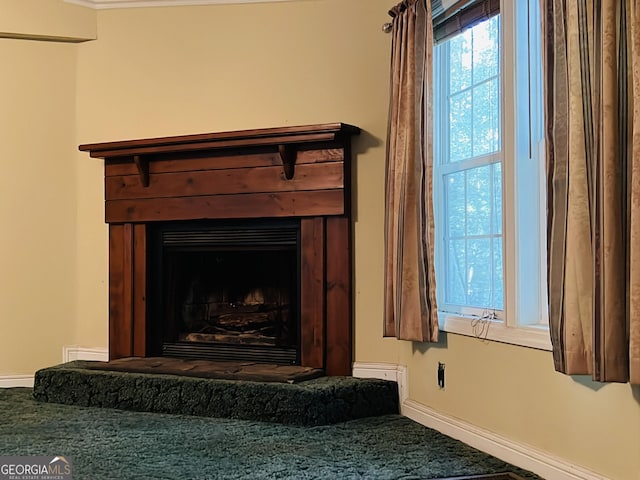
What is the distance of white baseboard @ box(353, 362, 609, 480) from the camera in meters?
2.46

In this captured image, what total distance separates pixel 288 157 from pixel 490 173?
1232mm

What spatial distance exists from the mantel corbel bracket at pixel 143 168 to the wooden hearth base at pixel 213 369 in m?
1.08

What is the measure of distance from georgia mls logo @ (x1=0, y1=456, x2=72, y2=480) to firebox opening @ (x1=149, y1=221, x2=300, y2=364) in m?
1.54

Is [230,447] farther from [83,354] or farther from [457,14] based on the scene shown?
[457,14]

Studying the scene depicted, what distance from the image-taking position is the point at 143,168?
14.3 feet

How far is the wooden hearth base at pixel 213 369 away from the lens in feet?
12.0

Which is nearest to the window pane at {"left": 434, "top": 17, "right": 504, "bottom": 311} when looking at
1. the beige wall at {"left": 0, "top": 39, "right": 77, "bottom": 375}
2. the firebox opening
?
the firebox opening

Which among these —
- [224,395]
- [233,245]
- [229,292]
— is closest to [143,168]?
[233,245]

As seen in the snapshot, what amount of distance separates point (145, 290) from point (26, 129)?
1321 mm

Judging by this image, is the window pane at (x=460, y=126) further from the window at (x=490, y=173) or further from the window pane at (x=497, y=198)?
the window pane at (x=497, y=198)

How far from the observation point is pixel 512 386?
2791 millimetres

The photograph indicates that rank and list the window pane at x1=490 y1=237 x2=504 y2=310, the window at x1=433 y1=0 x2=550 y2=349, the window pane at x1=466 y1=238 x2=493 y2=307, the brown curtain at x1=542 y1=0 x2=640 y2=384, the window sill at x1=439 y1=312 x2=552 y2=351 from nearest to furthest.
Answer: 1. the brown curtain at x1=542 y1=0 x2=640 y2=384
2. the window sill at x1=439 y1=312 x2=552 y2=351
3. the window at x1=433 y1=0 x2=550 y2=349
4. the window pane at x1=490 y1=237 x2=504 y2=310
5. the window pane at x1=466 y1=238 x2=493 y2=307

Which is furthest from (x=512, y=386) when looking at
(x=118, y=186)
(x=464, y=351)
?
(x=118, y=186)

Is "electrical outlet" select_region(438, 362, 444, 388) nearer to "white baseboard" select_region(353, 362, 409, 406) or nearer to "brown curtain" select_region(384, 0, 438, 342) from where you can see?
Answer: "brown curtain" select_region(384, 0, 438, 342)
